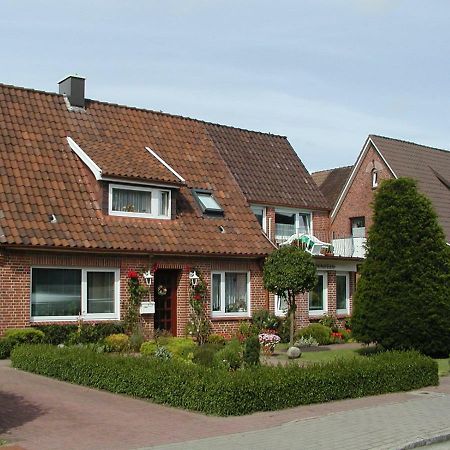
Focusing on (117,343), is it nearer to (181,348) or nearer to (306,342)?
(181,348)

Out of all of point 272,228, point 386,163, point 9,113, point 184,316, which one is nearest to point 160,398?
point 184,316

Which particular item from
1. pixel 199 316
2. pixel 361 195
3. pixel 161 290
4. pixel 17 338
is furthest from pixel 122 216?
pixel 361 195

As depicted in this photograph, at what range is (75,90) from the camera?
24.0 meters

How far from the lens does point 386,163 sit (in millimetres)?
34031

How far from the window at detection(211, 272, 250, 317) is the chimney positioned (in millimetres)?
7626

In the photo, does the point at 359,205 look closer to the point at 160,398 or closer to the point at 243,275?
the point at 243,275

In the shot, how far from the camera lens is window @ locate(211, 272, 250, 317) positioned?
22.4 meters

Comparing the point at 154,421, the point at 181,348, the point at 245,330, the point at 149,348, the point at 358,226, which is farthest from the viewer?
the point at 358,226

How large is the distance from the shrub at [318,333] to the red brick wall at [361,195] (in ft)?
38.7

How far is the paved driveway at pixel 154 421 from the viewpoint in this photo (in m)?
9.14

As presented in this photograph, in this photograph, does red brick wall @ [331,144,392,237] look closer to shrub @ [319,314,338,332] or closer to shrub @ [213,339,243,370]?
shrub @ [319,314,338,332]

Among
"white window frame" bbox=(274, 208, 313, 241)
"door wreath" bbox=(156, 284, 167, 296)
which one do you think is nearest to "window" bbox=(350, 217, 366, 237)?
"white window frame" bbox=(274, 208, 313, 241)

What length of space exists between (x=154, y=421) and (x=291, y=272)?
962 cm

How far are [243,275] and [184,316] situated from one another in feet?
9.18
